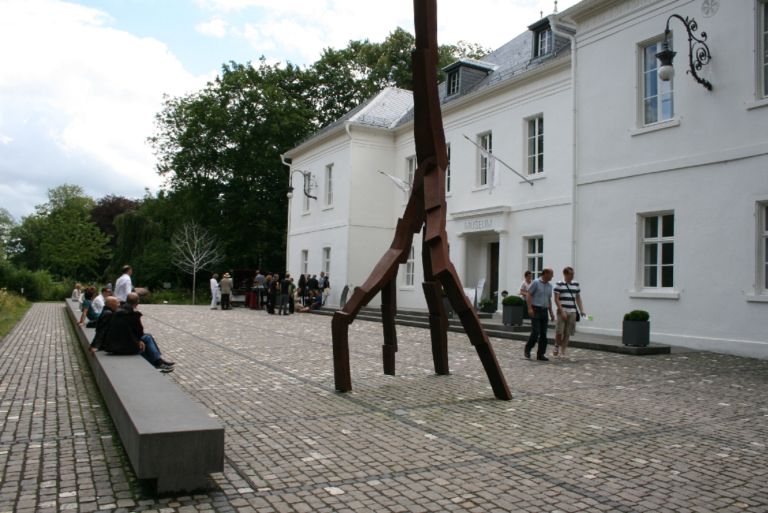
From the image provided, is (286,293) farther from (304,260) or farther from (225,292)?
(304,260)

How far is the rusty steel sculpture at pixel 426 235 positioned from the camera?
735 cm

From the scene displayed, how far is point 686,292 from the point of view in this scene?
13219 millimetres

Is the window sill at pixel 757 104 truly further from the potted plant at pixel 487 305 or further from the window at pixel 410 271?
the window at pixel 410 271

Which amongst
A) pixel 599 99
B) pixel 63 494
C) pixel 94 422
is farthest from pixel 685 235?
pixel 63 494

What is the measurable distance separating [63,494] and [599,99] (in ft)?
47.9

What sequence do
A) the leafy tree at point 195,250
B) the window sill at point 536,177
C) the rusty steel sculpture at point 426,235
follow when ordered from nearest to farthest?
the rusty steel sculpture at point 426,235, the window sill at point 536,177, the leafy tree at point 195,250

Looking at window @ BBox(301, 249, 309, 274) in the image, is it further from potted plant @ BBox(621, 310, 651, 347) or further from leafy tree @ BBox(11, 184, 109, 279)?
leafy tree @ BBox(11, 184, 109, 279)

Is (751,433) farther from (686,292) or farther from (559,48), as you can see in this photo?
(559,48)

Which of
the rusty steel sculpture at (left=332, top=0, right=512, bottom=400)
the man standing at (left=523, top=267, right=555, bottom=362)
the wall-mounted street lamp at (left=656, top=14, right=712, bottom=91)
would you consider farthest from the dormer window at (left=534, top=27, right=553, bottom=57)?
the rusty steel sculpture at (left=332, top=0, right=512, bottom=400)

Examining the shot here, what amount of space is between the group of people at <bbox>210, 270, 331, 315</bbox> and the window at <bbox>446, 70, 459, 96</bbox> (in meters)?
9.13

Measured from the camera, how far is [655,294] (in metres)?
13.9

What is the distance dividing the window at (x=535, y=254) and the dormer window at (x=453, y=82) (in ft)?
23.5

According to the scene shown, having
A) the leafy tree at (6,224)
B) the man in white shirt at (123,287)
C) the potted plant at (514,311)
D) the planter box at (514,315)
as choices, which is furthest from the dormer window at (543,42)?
the leafy tree at (6,224)

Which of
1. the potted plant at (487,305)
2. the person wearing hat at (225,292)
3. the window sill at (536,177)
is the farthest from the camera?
the person wearing hat at (225,292)
